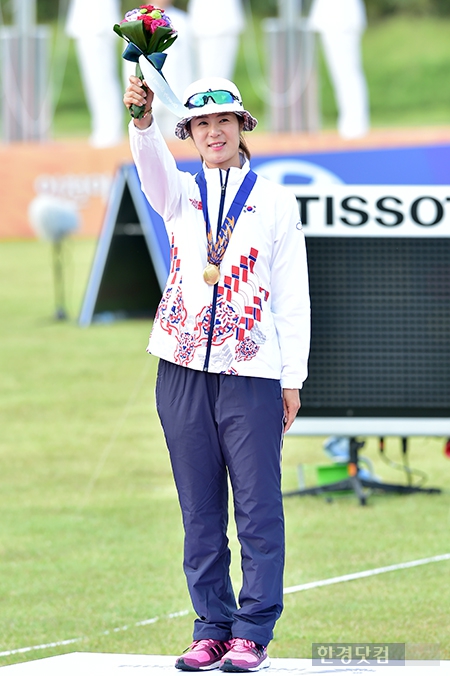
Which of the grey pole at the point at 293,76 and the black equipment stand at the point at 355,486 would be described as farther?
the grey pole at the point at 293,76

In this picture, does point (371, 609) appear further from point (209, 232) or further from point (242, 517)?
point (209, 232)

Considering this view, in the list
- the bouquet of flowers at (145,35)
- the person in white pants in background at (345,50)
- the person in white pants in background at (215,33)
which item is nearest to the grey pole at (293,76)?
the person in white pants in background at (345,50)

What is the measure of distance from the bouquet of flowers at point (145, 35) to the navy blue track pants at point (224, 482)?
0.82 metres

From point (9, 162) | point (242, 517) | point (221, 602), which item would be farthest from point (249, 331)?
point (9, 162)

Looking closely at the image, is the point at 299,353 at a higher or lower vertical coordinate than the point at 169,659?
higher

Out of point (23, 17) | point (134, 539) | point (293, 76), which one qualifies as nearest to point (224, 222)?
point (134, 539)

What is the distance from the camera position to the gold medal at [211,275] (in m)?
3.82

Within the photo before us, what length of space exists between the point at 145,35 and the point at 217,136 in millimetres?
381

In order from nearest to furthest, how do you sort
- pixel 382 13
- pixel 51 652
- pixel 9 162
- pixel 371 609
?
pixel 51 652, pixel 371 609, pixel 9 162, pixel 382 13

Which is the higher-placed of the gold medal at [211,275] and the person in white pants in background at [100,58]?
the gold medal at [211,275]

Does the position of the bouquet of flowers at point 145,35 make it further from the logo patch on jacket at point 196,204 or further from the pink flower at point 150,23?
the logo patch on jacket at point 196,204

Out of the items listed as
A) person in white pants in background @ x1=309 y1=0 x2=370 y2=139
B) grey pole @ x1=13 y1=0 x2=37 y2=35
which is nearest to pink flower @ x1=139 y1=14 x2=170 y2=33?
person in white pants in background @ x1=309 y1=0 x2=370 y2=139

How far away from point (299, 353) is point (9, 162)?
15.6 m

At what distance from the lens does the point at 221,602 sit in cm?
394
